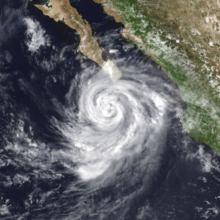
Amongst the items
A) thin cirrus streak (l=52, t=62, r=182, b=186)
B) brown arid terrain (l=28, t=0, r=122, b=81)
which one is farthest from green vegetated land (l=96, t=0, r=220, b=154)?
brown arid terrain (l=28, t=0, r=122, b=81)

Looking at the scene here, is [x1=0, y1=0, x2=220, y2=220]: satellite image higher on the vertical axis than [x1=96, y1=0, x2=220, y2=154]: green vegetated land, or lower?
lower

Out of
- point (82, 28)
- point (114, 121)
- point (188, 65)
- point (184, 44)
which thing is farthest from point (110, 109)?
point (184, 44)

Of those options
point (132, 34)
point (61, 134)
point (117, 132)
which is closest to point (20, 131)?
point (61, 134)

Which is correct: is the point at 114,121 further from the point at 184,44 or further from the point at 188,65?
the point at 184,44

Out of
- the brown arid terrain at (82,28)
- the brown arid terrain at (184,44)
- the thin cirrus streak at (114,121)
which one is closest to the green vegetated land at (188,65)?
the brown arid terrain at (184,44)

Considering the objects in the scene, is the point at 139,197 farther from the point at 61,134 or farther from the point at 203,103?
the point at 203,103

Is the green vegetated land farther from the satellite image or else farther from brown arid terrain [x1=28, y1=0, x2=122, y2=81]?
brown arid terrain [x1=28, y1=0, x2=122, y2=81]
